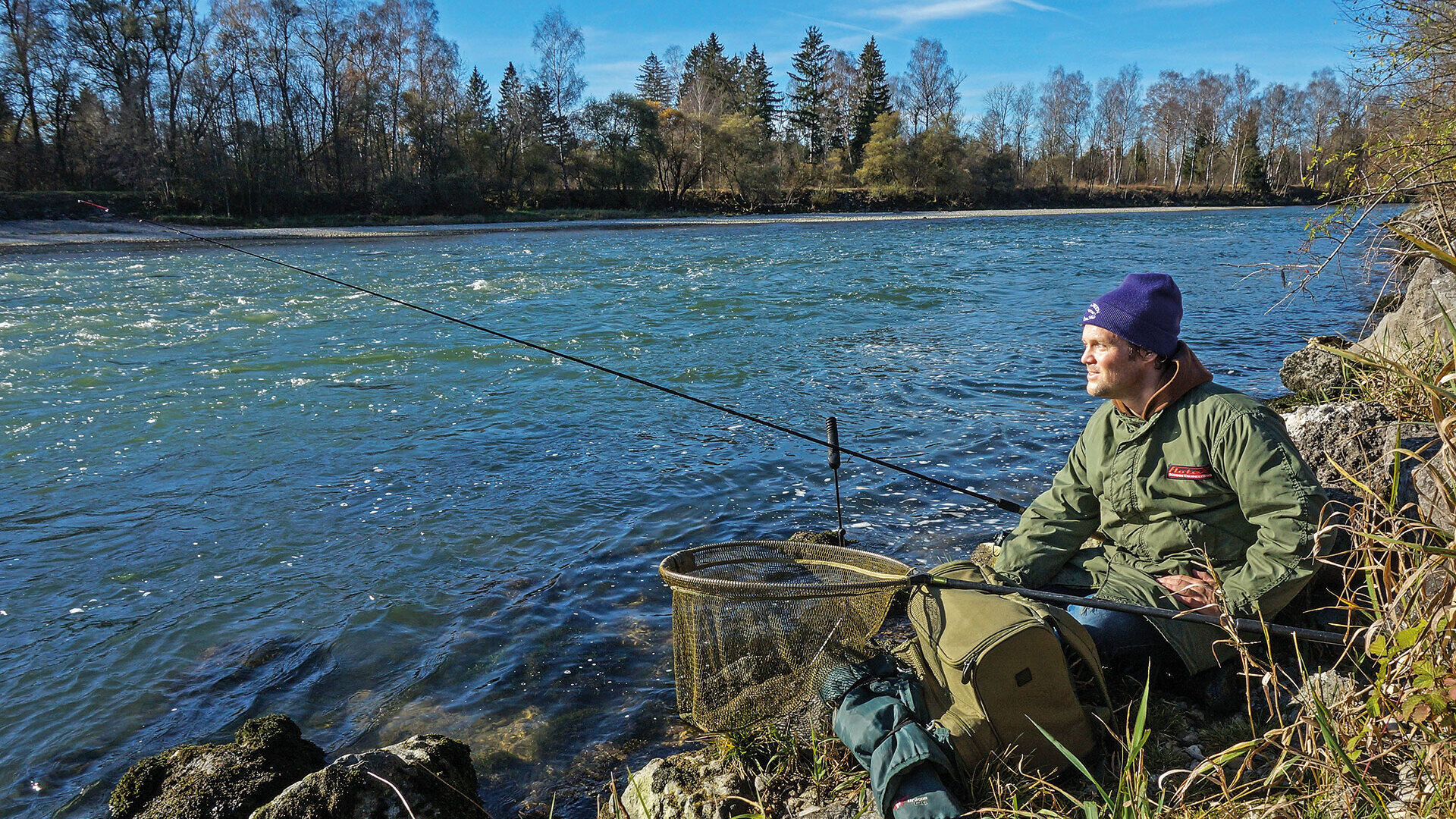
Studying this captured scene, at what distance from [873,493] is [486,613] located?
2956 millimetres

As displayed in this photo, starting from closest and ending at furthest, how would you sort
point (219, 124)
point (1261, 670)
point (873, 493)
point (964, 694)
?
point (964, 694), point (1261, 670), point (873, 493), point (219, 124)

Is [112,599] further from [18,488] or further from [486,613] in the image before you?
[18,488]

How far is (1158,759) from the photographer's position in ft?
9.19

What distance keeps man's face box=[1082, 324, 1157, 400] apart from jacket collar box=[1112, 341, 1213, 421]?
0.07 meters

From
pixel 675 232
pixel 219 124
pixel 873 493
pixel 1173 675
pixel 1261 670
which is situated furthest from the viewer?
pixel 219 124

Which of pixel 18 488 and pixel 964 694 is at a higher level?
pixel 964 694

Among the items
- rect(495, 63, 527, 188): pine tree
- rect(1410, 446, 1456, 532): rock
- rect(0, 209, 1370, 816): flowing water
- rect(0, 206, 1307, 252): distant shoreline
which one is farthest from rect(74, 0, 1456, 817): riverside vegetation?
rect(495, 63, 527, 188): pine tree

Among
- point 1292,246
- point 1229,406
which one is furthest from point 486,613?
point 1292,246

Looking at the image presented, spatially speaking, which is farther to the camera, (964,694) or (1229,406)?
(1229,406)

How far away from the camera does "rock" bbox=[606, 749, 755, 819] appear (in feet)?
9.58

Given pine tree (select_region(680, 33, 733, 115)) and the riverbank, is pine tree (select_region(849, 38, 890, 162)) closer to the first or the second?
pine tree (select_region(680, 33, 733, 115))

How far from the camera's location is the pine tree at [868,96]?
3182 inches

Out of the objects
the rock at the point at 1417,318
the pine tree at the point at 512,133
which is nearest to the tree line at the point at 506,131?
the pine tree at the point at 512,133

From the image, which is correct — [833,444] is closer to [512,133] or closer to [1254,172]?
[512,133]
